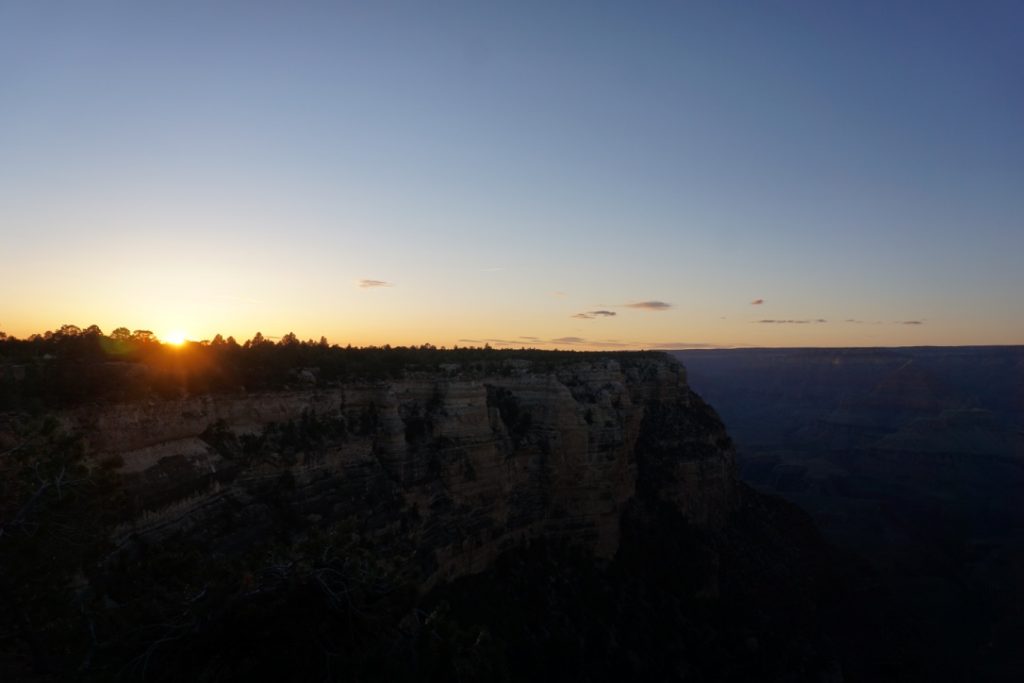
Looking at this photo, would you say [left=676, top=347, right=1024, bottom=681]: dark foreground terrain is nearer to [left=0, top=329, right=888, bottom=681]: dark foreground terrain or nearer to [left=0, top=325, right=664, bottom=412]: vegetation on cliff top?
[left=0, top=329, right=888, bottom=681]: dark foreground terrain

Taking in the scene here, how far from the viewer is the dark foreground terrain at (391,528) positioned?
9219 mm

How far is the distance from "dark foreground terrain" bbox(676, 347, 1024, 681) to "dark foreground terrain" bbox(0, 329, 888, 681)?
6.46m

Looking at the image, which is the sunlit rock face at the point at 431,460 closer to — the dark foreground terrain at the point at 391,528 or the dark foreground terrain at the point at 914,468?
the dark foreground terrain at the point at 391,528

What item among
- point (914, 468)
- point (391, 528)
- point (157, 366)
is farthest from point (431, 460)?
point (914, 468)

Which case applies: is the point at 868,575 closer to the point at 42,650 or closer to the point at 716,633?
the point at 716,633

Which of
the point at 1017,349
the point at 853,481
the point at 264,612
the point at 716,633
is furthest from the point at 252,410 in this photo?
the point at 1017,349

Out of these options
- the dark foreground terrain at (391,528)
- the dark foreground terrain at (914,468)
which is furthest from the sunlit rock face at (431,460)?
the dark foreground terrain at (914,468)

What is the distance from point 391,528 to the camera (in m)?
22.9

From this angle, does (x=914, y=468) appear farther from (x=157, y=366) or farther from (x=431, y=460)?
(x=157, y=366)

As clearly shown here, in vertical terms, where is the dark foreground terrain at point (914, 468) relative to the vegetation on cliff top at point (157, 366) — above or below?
below

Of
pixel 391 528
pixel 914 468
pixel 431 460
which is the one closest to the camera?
pixel 391 528

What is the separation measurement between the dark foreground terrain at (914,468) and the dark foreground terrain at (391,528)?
6.46m

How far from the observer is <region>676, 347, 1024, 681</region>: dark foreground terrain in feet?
146

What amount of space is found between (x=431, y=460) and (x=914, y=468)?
8682 centimetres
